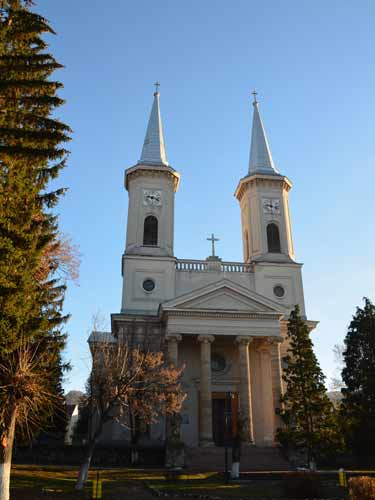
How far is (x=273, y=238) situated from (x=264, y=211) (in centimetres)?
230

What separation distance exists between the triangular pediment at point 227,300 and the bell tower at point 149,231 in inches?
164

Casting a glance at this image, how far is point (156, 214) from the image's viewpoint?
39.8 metres

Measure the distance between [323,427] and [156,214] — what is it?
20405 mm

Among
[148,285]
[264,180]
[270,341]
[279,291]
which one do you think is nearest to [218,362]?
[270,341]

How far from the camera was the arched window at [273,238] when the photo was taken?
4047cm

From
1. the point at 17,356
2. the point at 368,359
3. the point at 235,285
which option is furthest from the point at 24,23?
the point at 368,359

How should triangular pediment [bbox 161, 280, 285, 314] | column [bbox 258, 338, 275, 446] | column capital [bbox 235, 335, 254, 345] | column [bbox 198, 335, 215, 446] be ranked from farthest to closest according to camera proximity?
column [bbox 258, 338, 275, 446], triangular pediment [bbox 161, 280, 285, 314], column capital [bbox 235, 335, 254, 345], column [bbox 198, 335, 215, 446]

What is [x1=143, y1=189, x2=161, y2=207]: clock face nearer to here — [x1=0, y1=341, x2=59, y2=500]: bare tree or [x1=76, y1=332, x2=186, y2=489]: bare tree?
[x1=76, y1=332, x2=186, y2=489]: bare tree

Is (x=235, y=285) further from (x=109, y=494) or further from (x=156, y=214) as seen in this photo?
(x=109, y=494)

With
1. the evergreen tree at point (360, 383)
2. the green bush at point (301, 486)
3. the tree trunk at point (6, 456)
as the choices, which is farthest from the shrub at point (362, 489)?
the evergreen tree at point (360, 383)

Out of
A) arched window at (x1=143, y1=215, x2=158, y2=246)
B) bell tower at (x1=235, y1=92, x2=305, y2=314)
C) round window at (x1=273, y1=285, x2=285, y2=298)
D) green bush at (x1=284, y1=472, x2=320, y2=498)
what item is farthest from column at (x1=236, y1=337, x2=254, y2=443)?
green bush at (x1=284, y1=472, x2=320, y2=498)

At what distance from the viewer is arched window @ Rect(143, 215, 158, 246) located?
128 ft

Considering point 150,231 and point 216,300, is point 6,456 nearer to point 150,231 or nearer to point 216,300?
point 216,300

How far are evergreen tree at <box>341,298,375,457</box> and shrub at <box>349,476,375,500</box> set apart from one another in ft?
54.5
